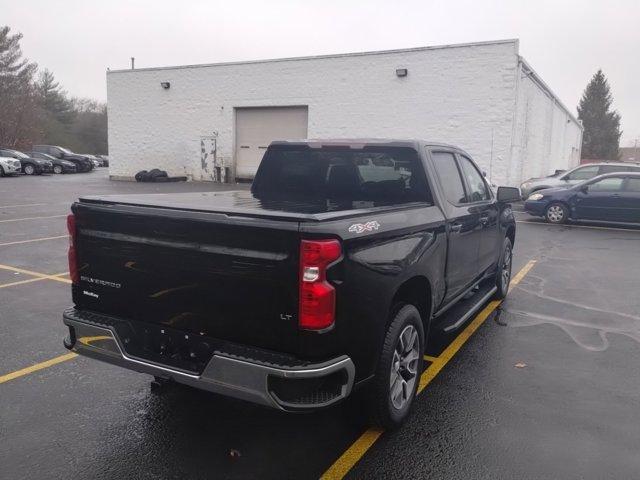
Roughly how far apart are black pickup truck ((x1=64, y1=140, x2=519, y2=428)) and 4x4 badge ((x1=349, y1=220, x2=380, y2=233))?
0.01 metres

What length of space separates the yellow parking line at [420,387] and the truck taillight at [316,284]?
94 centimetres

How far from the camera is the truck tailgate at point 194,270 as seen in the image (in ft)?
9.11

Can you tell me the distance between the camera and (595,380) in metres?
4.49

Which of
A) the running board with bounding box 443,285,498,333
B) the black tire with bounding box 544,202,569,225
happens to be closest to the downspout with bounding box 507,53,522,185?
the black tire with bounding box 544,202,569,225

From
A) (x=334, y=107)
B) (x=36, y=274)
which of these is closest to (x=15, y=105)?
(x=334, y=107)

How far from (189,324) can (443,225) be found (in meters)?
2.09

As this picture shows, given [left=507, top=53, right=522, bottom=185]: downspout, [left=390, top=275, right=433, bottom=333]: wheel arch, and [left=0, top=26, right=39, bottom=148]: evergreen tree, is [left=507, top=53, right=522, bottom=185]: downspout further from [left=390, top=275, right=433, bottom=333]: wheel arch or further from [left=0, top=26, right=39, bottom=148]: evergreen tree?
[left=0, top=26, right=39, bottom=148]: evergreen tree

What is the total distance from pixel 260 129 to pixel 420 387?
23.0 metres

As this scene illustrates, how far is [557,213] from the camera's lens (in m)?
15.0

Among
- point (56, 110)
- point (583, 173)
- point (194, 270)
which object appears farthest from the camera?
point (56, 110)

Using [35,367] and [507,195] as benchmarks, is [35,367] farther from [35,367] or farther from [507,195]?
[507,195]

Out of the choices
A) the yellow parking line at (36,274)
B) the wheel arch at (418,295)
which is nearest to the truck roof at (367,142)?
the wheel arch at (418,295)

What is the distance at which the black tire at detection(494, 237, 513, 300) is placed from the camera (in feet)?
21.3

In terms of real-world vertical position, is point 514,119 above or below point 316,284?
above
